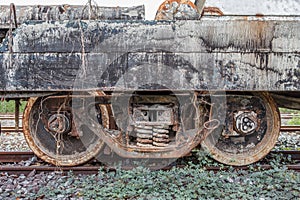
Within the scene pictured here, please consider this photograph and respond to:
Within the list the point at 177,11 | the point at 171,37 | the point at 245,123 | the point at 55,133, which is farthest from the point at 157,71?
the point at 55,133

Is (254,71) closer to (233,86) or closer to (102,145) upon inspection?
(233,86)

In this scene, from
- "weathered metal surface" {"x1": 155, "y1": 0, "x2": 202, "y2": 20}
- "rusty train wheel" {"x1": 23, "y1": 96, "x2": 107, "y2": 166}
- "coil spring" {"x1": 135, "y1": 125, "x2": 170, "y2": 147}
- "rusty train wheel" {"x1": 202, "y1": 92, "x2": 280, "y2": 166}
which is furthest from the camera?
"rusty train wheel" {"x1": 23, "y1": 96, "x2": 107, "y2": 166}

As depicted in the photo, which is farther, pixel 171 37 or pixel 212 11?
pixel 212 11

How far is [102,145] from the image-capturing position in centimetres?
457

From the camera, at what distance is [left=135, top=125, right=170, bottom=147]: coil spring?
4.27 metres

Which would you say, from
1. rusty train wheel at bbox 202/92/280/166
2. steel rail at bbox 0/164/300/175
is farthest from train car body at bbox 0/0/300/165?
steel rail at bbox 0/164/300/175

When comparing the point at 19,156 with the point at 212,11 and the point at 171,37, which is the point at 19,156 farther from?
the point at 212,11

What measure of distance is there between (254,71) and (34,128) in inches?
119

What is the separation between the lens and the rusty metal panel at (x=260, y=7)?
419cm

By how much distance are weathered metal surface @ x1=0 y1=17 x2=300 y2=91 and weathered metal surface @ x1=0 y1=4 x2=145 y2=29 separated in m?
0.52

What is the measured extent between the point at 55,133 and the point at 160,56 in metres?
1.86

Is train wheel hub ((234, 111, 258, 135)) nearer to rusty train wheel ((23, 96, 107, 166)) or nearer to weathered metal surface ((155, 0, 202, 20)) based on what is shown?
weathered metal surface ((155, 0, 202, 20))

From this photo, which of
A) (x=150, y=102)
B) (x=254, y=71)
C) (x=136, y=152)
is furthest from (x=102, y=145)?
(x=254, y=71)

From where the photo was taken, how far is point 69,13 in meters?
4.56
